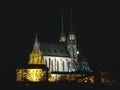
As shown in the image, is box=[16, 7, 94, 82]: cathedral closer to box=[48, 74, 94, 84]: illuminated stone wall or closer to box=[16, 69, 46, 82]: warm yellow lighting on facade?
box=[48, 74, 94, 84]: illuminated stone wall

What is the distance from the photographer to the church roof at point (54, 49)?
17075 cm

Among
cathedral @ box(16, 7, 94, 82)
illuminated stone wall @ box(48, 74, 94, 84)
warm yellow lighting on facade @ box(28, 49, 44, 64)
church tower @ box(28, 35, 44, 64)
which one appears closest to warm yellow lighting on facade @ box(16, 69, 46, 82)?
illuminated stone wall @ box(48, 74, 94, 84)

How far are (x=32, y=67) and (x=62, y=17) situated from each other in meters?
25.8

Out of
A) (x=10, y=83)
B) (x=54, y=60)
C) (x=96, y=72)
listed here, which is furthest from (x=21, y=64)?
(x=10, y=83)

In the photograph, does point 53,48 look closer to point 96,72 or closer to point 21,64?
point 21,64

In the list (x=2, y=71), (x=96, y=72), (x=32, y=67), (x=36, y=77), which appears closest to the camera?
(x=2, y=71)

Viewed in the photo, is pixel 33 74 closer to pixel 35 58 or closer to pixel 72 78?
pixel 72 78

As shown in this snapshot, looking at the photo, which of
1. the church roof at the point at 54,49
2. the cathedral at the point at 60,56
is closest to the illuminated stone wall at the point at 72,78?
the cathedral at the point at 60,56

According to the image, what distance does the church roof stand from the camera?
17075cm

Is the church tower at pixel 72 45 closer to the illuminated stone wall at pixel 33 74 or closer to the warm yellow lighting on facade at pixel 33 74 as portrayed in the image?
the illuminated stone wall at pixel 33 74

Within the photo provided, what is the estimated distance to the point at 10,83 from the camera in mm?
92688

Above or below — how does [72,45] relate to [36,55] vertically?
above

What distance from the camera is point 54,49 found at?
173 meters

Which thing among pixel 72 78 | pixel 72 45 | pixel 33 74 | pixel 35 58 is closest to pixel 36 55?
pixel 35 58
